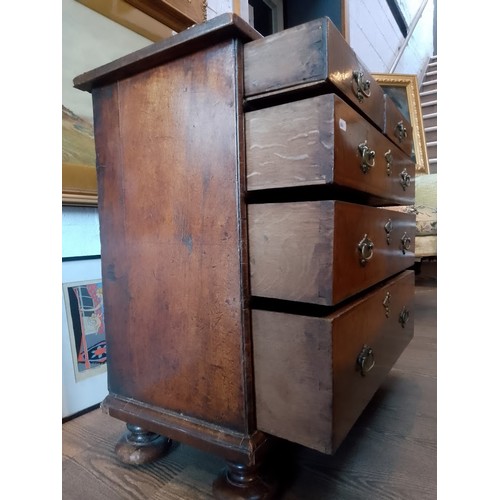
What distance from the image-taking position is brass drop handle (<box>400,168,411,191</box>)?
0.92 meters

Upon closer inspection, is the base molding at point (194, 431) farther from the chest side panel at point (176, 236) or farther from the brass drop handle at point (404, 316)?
the brass drop handle at point (404, 316)

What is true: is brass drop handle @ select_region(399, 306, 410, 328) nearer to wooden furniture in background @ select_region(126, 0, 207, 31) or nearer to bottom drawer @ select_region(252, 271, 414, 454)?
bottom drawer @ select_region(252, 271, 414, 454)

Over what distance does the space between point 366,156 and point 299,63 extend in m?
0.21

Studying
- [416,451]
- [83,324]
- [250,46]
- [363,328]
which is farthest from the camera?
[83,324]

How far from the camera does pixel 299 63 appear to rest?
0.50m

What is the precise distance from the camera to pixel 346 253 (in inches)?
21.9

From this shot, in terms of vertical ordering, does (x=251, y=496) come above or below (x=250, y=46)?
below

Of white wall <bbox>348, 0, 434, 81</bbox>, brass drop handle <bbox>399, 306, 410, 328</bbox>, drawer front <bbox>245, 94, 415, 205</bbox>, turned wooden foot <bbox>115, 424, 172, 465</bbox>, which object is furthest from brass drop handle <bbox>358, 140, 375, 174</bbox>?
white wall <bbox>348, 0, 434, 81</bbox>

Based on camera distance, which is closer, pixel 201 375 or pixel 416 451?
pixel 201 375

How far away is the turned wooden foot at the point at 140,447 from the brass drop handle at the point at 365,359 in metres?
0.46
